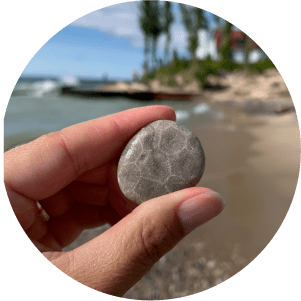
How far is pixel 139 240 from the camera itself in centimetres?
186

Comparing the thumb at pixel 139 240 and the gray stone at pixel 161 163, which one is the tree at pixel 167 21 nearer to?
the gray stone at pixel 161 163

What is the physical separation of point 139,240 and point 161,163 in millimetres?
589

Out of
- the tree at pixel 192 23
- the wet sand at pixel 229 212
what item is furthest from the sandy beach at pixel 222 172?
the tree at pixel 192 23

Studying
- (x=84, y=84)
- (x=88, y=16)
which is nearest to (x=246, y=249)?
(x=84, y=84)

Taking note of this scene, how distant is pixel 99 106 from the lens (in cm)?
212

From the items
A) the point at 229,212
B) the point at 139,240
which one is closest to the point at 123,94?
the point at 139,240

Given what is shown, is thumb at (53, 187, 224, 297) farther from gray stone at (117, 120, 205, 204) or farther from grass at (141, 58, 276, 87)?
grass at (141, 58, 276, 87)

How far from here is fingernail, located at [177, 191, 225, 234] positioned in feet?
6.11

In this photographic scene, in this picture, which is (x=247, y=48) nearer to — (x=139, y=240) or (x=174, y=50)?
(x=174, y=50)

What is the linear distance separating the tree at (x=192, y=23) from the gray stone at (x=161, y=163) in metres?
0.75

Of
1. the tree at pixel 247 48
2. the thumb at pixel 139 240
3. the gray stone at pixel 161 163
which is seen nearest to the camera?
the thumb at pixel 139 240

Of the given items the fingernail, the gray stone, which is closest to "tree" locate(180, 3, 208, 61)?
the gray stone

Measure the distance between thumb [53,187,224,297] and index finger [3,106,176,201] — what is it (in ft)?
1.92

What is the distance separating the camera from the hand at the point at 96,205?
187cm
